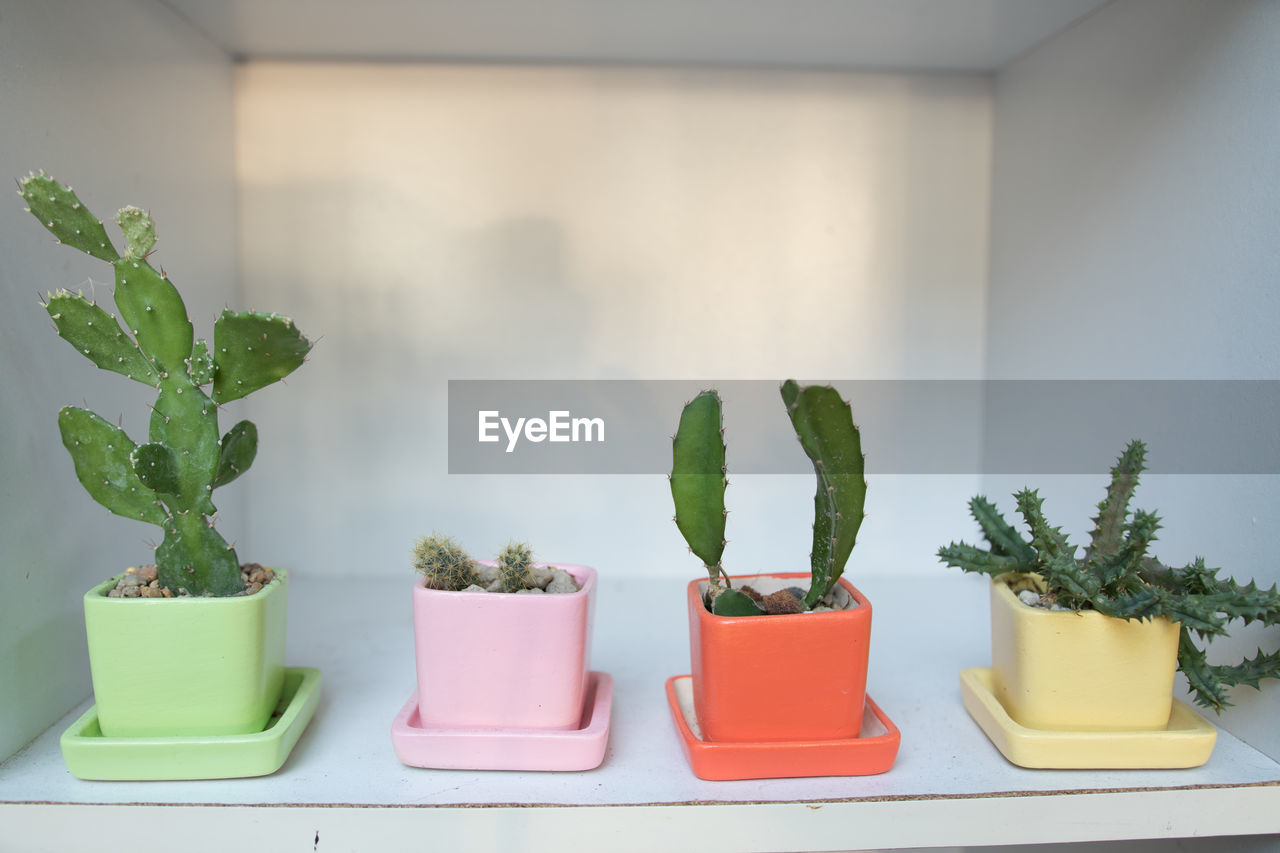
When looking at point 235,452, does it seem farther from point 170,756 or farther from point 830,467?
point 830,467

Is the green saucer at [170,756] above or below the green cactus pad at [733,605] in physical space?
below

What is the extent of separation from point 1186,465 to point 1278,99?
34 cm

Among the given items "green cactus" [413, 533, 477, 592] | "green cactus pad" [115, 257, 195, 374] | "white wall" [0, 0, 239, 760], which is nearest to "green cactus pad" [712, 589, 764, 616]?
"green cactus" [413, 533, 477, 592]

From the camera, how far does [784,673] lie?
65 cm

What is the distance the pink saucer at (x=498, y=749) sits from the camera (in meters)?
0.66

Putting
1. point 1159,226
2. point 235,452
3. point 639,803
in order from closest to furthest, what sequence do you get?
point 639,803, point 235,452, point 1159,226

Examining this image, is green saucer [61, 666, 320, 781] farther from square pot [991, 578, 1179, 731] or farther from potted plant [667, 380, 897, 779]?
square pot [991, 578, 1179, 731]

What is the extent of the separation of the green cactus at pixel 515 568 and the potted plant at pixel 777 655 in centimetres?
15

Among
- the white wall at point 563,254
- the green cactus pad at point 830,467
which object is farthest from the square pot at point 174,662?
the white wall at point 563,254

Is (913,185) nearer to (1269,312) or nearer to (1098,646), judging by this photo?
(1269,312)

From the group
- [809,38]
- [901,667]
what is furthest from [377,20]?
[901,667]

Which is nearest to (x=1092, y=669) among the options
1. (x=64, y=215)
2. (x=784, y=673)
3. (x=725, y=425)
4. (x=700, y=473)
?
(x=784, y=673)

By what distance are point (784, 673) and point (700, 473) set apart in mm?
176

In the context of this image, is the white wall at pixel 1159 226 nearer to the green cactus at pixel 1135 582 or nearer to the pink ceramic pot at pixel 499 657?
the green cactus at pixel 1135 582
